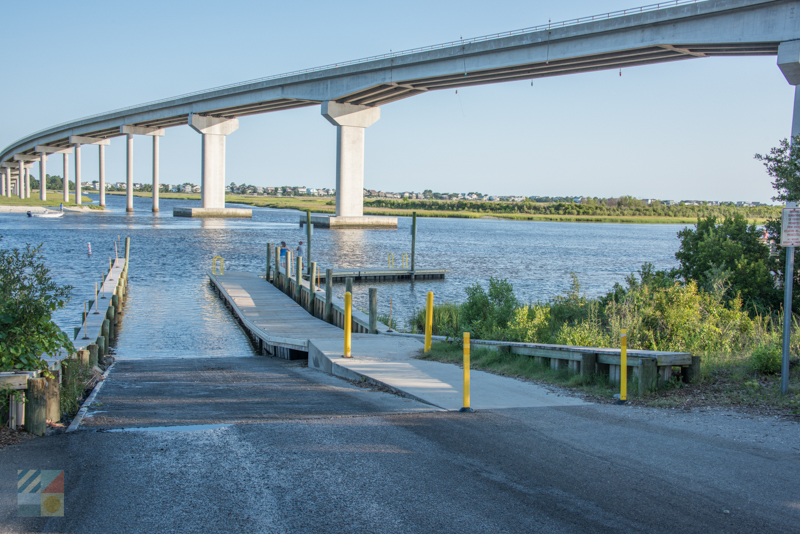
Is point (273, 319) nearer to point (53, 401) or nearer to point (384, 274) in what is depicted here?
point (53, 401)

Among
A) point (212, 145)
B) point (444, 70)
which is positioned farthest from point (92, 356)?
point (212, 145)

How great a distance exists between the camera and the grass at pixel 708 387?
8.62 metres

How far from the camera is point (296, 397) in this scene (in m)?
9.81

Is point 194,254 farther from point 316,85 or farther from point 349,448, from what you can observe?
point 349,448

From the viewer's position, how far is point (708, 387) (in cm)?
933

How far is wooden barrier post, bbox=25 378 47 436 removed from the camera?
7.19 meters

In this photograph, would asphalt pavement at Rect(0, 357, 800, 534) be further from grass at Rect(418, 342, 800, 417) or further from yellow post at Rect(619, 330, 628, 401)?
grass at Rect(418, 342, 800, 417)

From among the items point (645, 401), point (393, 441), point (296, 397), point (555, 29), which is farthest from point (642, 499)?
point (555, 29)

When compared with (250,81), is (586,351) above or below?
below

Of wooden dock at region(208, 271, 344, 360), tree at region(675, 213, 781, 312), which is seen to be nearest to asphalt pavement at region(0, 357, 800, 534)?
wooden dock at region(208, 271, 344, 360)

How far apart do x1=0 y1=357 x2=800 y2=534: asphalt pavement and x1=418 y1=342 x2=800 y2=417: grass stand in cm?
46

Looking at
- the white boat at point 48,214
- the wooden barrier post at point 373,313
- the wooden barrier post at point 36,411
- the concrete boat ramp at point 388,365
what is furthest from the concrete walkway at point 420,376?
the white boat at point 48,214

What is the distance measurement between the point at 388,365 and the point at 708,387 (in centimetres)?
511

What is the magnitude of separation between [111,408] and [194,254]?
48498mm
